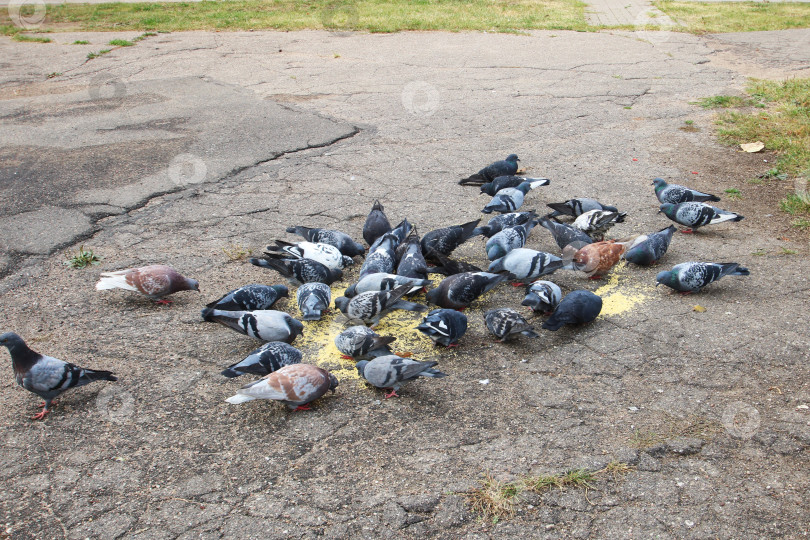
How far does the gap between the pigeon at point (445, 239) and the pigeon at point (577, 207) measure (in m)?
1.03

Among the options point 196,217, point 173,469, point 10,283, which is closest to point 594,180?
point 196,217

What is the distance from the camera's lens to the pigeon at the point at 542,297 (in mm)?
4188

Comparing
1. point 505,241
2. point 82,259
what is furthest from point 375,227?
point 82,259

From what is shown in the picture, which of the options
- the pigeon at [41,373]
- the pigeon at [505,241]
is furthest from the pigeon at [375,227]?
the pigeon at [41,373]

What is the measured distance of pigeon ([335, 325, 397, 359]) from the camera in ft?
12.4

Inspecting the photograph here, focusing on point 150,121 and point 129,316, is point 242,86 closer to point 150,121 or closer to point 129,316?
point 150,121

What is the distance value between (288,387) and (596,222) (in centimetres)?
317

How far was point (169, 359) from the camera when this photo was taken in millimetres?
3918

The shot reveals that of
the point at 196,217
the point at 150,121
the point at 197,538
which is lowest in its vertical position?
the point at 197,538

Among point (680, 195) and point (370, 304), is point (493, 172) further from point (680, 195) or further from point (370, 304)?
point (370, 304)

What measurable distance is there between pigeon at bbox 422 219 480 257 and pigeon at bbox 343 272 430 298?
1.86ft

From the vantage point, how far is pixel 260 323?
3.92m

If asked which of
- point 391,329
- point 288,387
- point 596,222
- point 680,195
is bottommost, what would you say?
point 391,329

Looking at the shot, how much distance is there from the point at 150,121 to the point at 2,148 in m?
1.82
